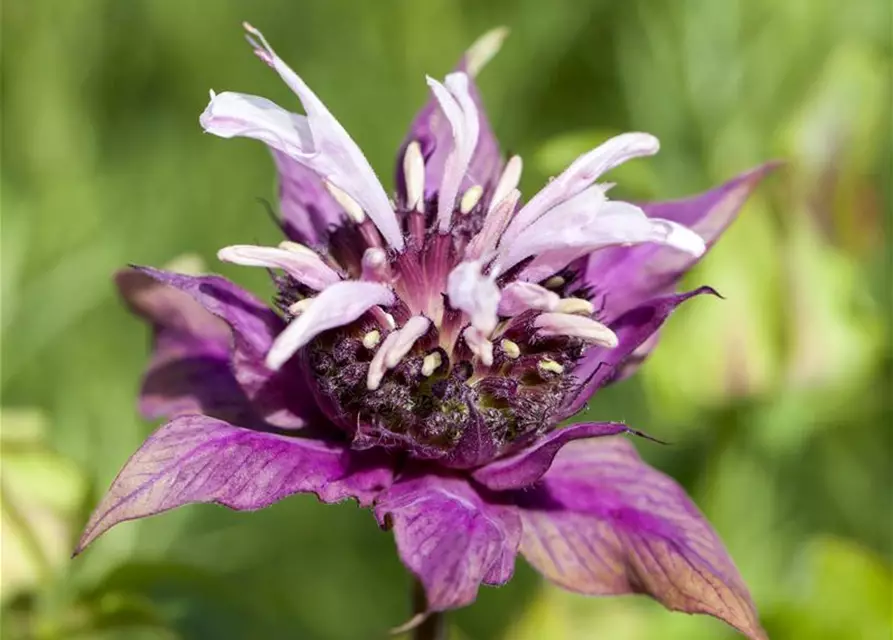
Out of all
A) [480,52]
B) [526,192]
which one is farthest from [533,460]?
[526,192]

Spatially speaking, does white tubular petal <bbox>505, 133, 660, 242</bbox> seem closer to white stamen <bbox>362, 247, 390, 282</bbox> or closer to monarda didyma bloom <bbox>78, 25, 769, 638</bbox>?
monarda didyma bloom <bbox>78, 25, 769, 638</bbox>

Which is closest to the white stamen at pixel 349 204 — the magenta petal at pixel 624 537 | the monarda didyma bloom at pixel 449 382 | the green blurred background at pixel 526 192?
the monarda didyma bloom at pixel 449 382

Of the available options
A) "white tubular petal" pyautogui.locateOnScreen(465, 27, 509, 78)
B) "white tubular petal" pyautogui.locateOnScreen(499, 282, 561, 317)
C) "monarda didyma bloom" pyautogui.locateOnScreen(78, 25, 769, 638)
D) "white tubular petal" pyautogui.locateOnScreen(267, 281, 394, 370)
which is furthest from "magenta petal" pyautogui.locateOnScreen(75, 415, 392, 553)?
"white tubular petal" pyautogui.locateOnScreen(465, 27, 509, 78)

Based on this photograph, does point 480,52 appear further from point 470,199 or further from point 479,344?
point 479,344

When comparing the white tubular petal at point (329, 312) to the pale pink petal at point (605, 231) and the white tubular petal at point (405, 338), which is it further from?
the pale pink petal at point (605, 231)

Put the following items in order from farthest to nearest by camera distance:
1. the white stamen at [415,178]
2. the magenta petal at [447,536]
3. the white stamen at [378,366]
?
the white stamen at [415,178] < the white stamen at [378,366] < the magenta petal at [447,536]

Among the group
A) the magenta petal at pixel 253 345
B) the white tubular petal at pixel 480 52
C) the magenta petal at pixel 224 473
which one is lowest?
the magenta petal at pixel 224 473
